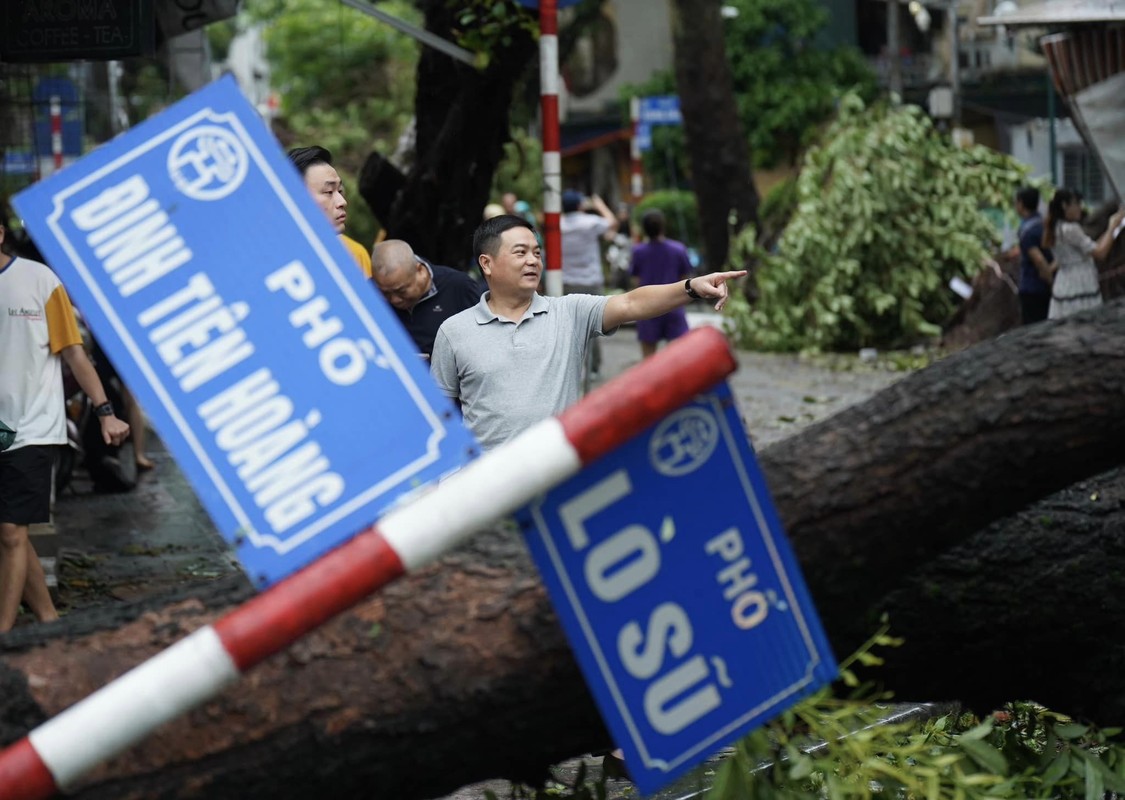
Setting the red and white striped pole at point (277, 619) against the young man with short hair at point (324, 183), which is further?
the young man with short hair at point (324, 183)

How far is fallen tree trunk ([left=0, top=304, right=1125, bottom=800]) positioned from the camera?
3.29 metres

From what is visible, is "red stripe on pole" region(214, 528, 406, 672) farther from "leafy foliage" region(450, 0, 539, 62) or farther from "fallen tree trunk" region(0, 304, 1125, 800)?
"leafy foliage" region(450, 0, 539, 62)

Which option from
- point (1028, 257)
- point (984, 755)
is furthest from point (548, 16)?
point (1028, 257)

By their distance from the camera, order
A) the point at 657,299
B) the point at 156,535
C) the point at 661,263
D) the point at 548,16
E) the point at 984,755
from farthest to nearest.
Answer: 1. the point at 661,263
2. the point at 156,535
3. the point at 548,16
4. the point at 657,299
5. the point at 984,755

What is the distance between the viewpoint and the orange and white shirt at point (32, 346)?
655 centimetres

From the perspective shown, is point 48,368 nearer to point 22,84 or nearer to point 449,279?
point 449,279

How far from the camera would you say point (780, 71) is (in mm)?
40906

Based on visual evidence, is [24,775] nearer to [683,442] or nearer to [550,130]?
[683,442]

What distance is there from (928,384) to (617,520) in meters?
0.92

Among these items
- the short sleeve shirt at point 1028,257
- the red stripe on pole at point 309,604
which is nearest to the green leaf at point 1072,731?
the red stripe on pole at point 309,604

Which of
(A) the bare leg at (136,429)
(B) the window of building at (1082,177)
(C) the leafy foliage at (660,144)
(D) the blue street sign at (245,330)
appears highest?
(D) the blue street sign at (245,330)

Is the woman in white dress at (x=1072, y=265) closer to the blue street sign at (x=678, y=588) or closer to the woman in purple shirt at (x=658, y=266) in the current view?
the woman in purple shirt at (x=658, y=266)

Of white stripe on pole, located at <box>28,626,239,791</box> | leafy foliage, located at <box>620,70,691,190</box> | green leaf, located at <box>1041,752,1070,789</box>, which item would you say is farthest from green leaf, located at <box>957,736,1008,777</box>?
leafy foliage, located at <box>620,70,691,190</box>

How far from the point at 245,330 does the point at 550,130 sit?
575 cm
